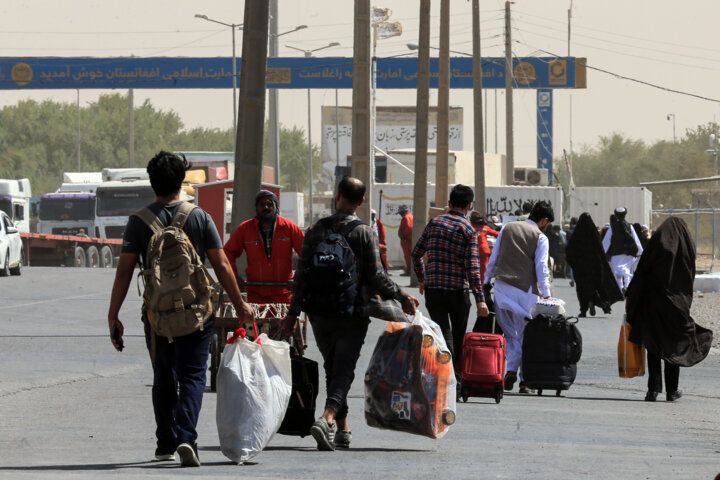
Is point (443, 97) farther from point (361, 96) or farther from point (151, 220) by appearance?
point (151, 220)

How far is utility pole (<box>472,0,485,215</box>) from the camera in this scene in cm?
3959

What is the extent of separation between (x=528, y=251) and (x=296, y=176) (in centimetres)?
14921

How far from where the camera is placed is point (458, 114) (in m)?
115

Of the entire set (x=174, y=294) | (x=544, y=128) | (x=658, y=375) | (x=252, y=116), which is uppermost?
(x=544, y=128)

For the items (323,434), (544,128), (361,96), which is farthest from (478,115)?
(323,434)

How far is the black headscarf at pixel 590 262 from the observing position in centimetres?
2317

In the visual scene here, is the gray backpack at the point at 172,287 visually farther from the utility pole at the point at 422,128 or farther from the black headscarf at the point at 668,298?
the utility pole at the point at 422,128

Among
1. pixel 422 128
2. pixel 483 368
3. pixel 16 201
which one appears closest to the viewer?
pixel 483 368

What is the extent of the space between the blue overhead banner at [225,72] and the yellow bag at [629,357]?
53.1 metres

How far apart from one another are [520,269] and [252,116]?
449 cm

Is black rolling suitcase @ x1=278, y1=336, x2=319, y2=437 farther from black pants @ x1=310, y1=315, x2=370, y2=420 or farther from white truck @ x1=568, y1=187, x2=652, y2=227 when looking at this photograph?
white truck @ x1=568, y1=187, x2=652, y2=227

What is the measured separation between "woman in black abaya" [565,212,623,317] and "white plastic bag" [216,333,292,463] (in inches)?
605

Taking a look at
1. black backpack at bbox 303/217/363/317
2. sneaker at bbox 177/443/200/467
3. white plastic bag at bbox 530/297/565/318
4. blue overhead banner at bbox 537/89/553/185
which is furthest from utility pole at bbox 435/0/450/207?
blue overhead banner at bbox 537/89/553/185

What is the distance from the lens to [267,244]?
1136cm
